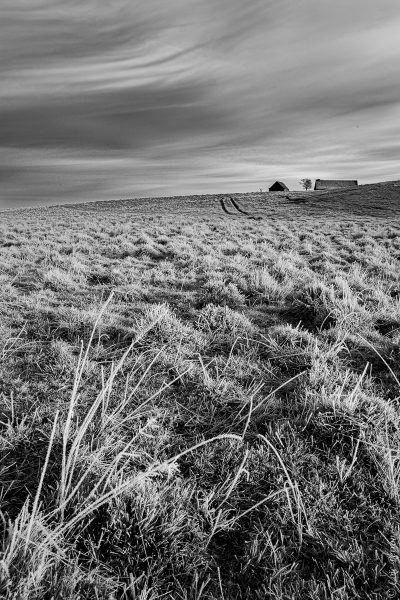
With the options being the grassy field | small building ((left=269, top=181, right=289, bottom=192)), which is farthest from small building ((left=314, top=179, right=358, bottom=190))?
the grassy field

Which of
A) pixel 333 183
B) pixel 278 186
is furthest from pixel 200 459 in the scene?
pixel 278 186

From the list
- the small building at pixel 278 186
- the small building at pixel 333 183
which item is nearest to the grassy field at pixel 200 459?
the small building at pixel 333 183

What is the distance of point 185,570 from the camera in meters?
1.86

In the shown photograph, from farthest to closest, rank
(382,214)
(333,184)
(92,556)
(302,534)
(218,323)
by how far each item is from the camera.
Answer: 1. (333,184)
2. (382,214)
3. (218,323)
4. (302,534)
5. (92,556)

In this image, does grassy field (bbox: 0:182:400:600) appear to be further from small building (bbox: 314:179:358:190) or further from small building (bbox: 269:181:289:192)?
small building (bbox: 269:181:289:192)

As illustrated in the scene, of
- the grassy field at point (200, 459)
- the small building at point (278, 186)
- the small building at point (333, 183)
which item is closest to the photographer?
the grassy field at point (200, 459)

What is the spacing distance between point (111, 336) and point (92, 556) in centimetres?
293

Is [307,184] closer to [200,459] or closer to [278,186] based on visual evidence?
[278,186]

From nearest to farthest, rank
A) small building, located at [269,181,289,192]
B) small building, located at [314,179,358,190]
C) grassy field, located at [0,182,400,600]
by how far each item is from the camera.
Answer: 1. grassy field, located at [0,182,400,600]
2. small building, located at [314,179,358,190]
3. small building, located at [269,181,289,192]

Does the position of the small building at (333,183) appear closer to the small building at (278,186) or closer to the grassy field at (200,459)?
the small building at (278,186)

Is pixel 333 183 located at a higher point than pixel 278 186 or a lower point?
higher

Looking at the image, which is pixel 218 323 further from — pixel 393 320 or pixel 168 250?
pixel 168 250

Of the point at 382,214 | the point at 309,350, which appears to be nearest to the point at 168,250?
the point at 309,350

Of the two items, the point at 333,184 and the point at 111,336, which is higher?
the point at 333,184
